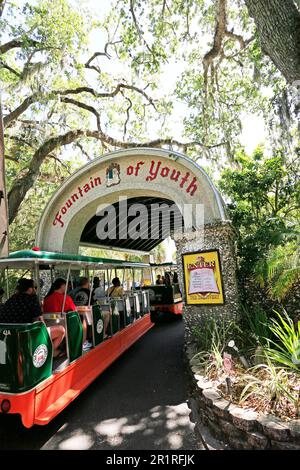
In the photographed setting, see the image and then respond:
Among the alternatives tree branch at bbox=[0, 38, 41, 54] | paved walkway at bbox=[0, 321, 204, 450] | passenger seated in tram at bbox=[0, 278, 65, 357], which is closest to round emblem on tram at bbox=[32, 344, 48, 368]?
passenger seated in tram at bbox=[0, 278, 65, 357]

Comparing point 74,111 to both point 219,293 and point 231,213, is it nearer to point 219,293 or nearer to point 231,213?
point 231,213

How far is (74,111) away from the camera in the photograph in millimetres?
14031

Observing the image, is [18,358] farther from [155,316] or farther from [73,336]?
[155,316]

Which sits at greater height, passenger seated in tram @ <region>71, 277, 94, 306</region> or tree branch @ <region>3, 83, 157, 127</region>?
tree branch @ <region>3, 83, 157, 127</region>

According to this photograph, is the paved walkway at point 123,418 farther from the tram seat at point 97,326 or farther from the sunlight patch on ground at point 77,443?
the tram seat at point 97,326

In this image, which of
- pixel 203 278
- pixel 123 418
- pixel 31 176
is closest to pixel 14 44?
pixel 31 176

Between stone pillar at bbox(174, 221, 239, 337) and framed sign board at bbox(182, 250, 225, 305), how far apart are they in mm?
97

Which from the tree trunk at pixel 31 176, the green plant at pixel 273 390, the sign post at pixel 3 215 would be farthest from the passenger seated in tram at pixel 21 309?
the tree trunk at pixel 31 176

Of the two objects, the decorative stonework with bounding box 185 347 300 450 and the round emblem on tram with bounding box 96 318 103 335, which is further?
the round emblem on tram with bounding box 96 318 103 335

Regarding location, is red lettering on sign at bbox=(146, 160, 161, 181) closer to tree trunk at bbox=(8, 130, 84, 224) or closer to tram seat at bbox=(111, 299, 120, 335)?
tram seat at bbox=(111, 299, 120, 335)

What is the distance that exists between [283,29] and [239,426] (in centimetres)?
526

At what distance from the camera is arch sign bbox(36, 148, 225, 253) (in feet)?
24.9

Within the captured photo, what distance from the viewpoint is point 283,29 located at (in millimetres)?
4508
